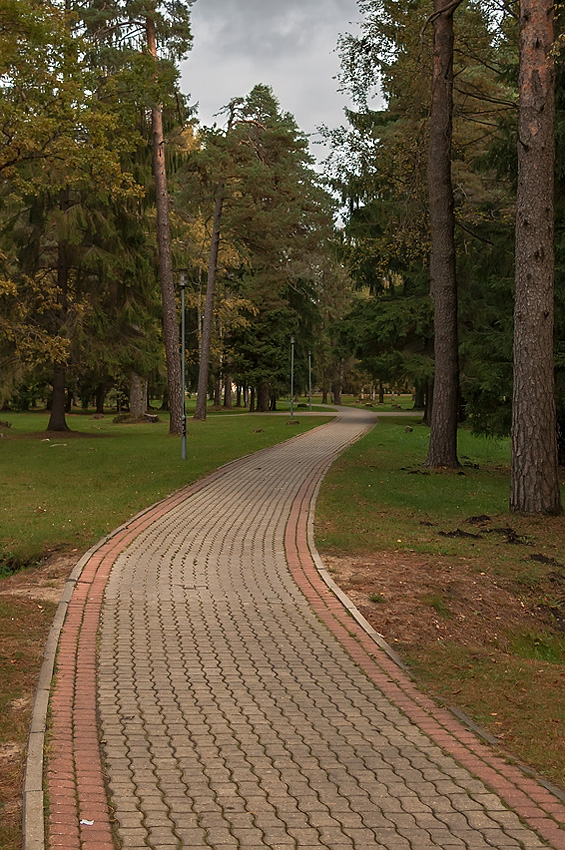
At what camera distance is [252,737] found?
552 centimetres

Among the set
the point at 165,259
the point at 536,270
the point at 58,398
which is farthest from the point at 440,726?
the point at 58,398

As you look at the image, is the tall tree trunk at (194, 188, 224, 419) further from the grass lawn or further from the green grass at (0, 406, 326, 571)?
the grass lawn

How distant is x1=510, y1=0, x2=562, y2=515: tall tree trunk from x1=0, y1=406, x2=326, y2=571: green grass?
638 centimetres

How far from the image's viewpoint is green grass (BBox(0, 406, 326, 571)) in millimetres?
12484

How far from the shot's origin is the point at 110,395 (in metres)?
65.2

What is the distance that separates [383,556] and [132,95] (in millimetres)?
19748

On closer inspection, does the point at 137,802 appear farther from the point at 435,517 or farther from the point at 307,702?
the point at 435,517

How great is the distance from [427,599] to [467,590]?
77 centimetres

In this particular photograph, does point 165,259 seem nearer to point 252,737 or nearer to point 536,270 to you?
point 536,270

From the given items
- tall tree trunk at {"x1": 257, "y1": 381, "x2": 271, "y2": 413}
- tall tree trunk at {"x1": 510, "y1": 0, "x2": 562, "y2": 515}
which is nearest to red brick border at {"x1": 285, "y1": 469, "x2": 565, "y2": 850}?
tall tree trunk at {"x1": 510, "y1": 0, "x2": 562, "y2": 515}

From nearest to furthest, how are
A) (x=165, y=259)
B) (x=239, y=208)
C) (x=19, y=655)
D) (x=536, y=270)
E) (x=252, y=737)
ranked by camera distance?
(x=252, y=737)
(x=19, y=655)
(x=536, y=270)
(x=165, y=259)
(x=239, y=208)

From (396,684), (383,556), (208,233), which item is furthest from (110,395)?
(396,684)

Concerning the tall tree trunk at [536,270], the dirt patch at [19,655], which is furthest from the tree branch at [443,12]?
the dirt patch at [19,655]

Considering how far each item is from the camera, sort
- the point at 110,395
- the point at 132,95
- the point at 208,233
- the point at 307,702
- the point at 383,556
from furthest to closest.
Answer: the point at 110,395 → the point at 208,233 → the point at 132,95 → the point at 383,556 → the point at 307,702
